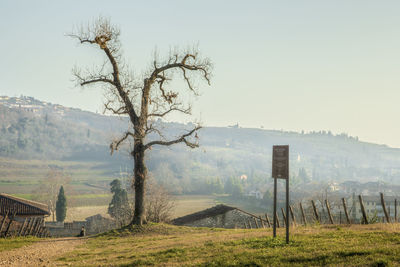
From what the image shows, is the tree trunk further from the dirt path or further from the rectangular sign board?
the rectangular sign board

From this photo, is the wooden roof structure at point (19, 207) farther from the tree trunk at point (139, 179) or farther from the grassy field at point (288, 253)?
the grassy field at point (288, 253)

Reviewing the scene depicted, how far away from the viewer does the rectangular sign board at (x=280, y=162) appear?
14181 millimetres

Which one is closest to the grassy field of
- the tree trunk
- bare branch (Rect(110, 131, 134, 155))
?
the tree trunk

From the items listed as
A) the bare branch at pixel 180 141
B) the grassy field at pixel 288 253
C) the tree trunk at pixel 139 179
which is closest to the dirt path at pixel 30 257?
the grassy field at pixel 288 253

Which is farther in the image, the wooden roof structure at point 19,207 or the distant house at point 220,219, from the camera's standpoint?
the wooden roof structure at point 19,207

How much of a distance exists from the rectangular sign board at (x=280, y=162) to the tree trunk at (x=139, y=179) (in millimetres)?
15363

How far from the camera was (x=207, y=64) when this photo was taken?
30234 mm

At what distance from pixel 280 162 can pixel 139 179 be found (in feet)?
52.4

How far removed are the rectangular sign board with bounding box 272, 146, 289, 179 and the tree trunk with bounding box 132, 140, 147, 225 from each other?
1536cm

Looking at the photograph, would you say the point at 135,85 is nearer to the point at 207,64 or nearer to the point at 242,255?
the point at 207,64

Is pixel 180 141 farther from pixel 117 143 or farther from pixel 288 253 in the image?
pixel 288 253

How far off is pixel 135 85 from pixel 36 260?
614 inches

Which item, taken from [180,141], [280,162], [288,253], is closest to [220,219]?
[180,141]

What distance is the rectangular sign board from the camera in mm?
14181
